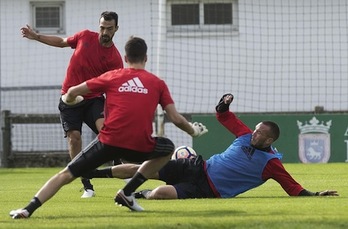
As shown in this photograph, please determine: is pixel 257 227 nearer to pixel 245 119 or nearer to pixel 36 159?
pixel 245 119

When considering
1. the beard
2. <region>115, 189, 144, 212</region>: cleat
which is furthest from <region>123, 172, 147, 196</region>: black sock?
the beard

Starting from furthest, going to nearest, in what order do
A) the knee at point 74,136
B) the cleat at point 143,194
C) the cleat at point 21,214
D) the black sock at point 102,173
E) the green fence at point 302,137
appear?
the green fence at point 302,137, the knee at point 74,136, the cleat at point 143,194, the black sock at point 102,173, the cleat at point 21,214

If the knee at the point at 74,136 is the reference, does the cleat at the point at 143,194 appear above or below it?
below

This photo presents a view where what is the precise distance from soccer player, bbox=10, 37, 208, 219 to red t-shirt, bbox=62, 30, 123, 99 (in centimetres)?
311

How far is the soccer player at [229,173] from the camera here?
12.2 metres

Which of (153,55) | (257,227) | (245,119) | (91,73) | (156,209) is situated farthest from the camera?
(153,55)

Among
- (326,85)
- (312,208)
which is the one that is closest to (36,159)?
(326,85)

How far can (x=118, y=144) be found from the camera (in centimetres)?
1020

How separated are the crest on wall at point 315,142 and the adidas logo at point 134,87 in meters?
12.1

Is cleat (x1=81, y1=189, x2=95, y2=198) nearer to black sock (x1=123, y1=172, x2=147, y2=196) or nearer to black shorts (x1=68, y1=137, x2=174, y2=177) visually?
black sock (x1=123, y1=172, x2=147, y2=196)

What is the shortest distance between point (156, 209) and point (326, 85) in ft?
50.4

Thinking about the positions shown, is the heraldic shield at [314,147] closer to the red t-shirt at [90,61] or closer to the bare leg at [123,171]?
the red t-shirt at [90,61]

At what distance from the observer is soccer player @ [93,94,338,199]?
12.2 meters

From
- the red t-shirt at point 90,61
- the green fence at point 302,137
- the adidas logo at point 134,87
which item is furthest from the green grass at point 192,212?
the green fence at point 302,137
